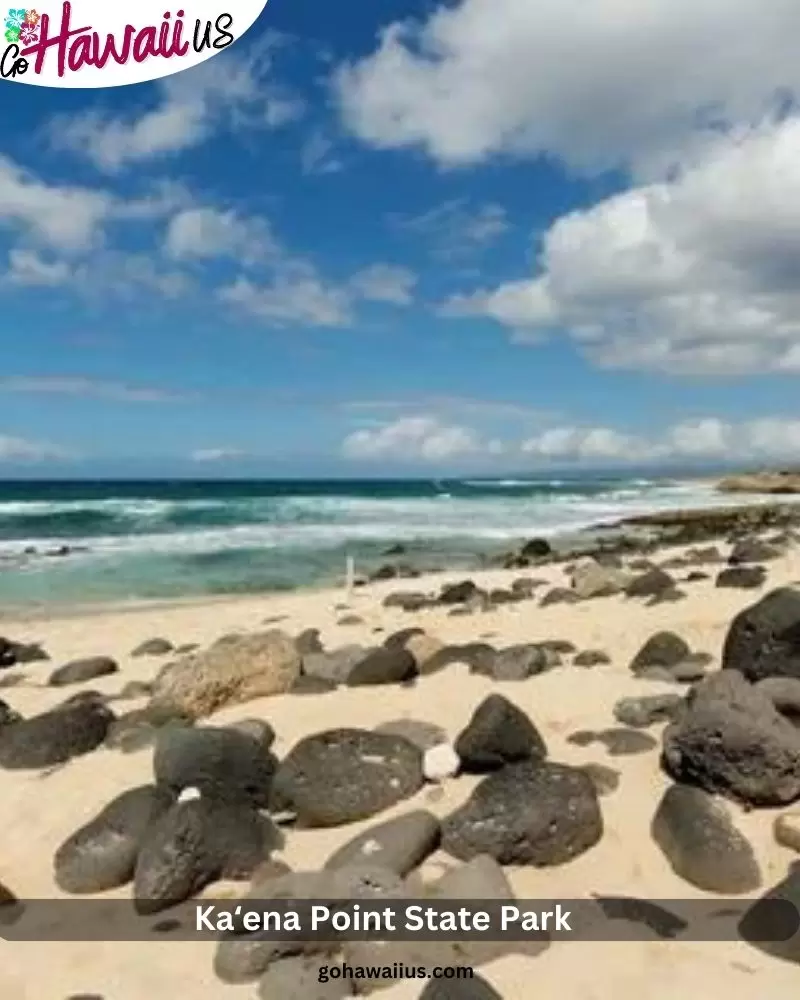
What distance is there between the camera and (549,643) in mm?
10195

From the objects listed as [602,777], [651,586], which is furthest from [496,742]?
[651,586]

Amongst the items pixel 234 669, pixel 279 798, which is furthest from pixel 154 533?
pixel 279 798

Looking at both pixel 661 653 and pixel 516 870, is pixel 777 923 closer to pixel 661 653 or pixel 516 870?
pixel 516 870

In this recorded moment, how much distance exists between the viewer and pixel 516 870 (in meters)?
5.32

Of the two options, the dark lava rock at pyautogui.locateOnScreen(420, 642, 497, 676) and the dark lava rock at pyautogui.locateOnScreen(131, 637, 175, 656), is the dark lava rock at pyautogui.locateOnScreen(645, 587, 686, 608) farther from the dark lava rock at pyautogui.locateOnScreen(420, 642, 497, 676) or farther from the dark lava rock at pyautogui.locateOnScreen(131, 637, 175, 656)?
the dark lava rock at pyautogui.locateOnScreen(131, 637, 175, 656)

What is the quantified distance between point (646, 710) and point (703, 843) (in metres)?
2.11

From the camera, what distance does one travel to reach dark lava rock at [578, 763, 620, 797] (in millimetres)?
6066

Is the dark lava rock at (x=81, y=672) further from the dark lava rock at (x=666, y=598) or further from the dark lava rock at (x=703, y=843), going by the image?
the dark lava rock at (x=703, y=843)

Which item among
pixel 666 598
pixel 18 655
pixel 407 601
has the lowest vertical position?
pixel 18 655

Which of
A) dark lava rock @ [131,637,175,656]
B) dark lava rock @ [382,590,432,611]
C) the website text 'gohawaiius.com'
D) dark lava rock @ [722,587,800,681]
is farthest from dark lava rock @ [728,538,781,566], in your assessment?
the website text 'gohawaiius.com'

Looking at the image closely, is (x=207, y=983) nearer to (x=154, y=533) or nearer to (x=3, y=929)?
(x=3, y=929)

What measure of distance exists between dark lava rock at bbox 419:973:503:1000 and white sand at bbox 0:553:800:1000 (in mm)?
291

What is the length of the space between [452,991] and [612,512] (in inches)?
1833

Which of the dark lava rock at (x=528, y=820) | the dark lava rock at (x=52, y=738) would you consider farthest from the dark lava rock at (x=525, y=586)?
the dark lava rock at (x=528, y=820)
